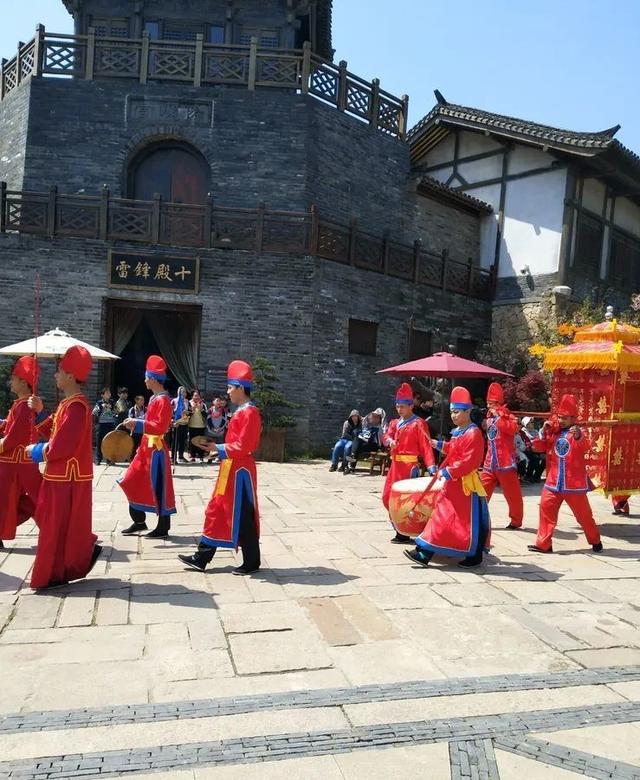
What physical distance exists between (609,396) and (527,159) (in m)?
11.8

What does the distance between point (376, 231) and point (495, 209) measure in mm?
4032

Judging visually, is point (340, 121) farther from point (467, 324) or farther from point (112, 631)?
point (112, 631)

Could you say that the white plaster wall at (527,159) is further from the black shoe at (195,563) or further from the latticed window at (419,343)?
the black shoe at (195,563)

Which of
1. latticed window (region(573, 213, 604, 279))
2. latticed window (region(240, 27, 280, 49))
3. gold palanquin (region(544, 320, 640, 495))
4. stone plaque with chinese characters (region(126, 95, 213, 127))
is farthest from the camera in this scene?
latticed window (region(573, 213, 604, 279))

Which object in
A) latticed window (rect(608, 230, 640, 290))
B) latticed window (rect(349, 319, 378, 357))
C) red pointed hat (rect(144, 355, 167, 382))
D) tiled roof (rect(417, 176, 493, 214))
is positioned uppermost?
tiled roof (rect(417, 176, 493, 214))

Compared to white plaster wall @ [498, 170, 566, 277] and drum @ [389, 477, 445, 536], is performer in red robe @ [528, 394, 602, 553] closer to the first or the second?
drum @ [389, 477, 445, 536]

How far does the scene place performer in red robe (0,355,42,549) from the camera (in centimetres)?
575

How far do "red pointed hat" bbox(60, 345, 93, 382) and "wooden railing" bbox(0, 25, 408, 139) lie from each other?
11.7 metres

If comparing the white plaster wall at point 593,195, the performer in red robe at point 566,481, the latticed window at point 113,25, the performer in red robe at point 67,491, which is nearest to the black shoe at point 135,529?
the performer in red robe at point 67,491

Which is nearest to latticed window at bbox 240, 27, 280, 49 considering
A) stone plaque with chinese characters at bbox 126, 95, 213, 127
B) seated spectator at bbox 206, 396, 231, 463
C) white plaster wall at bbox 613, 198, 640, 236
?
stone plaque with chinese characters at bbox 126, 95, 213, 127

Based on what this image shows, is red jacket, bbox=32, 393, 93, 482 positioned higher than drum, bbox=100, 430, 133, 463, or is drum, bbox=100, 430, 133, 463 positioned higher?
red jacket, bbox=32, 393, 93, 482

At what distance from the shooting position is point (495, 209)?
1833cm

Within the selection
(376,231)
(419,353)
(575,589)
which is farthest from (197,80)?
(575,589)

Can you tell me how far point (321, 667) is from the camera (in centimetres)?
374
